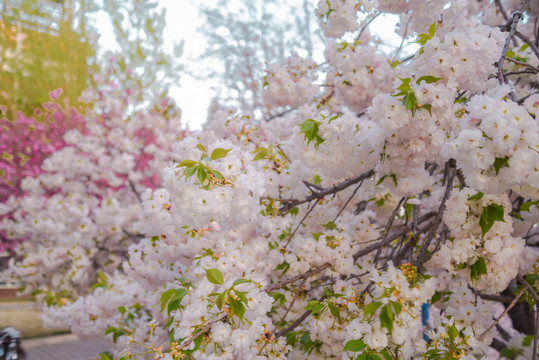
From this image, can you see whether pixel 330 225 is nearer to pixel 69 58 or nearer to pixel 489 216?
pixel 489 216

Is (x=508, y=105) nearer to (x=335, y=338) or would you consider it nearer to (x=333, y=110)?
(x=335, y=338)

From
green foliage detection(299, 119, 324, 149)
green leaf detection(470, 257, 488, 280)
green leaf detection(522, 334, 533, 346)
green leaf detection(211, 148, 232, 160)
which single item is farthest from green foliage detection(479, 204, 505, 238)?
green leaf detection(522, 334, 533, 346)

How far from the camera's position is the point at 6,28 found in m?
9.81

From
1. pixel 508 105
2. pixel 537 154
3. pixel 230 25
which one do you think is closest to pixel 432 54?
pixel 508 105

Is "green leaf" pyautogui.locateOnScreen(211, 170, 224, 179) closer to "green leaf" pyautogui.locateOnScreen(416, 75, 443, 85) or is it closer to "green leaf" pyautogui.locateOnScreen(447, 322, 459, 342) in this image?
"green leaf" pyautogui.locateOnScreen(416, 75, 443, 85)

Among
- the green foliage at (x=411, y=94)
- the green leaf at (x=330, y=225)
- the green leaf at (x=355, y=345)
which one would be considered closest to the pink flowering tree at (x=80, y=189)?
the green leaf at (x=330, y=225)

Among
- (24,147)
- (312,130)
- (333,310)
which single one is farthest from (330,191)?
(24,147)

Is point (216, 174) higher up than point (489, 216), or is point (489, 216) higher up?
point (216, 174)

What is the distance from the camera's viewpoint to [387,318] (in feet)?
3.76

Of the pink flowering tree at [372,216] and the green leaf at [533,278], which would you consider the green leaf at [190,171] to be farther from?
the green leaf at [533,278]

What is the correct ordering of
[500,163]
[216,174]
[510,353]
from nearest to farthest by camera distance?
[500,163] → [216,174] → [510,353]

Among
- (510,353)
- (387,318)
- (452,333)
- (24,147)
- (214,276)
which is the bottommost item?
(510,353)

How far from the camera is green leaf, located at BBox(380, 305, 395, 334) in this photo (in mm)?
1133

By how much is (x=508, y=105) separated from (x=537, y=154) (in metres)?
0.17
